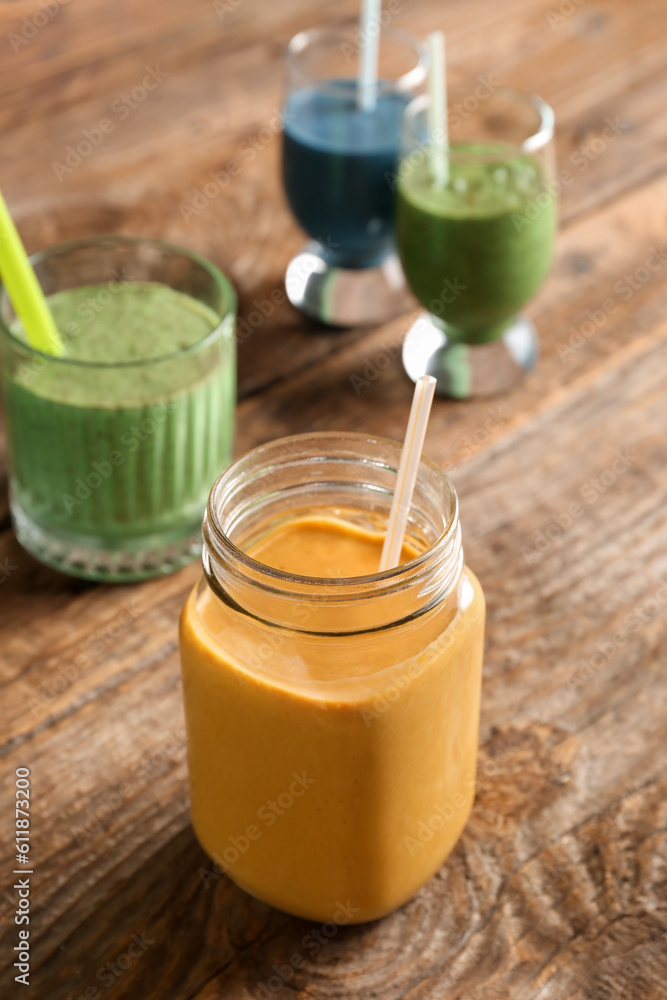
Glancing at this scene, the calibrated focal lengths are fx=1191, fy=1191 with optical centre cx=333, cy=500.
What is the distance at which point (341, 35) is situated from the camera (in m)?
1.36

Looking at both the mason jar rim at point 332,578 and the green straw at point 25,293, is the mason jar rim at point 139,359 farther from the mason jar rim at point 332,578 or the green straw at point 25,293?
the mason jar rim at point 332,578

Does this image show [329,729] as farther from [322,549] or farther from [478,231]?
[478,231]

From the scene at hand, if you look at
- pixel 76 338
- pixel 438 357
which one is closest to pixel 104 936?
pixel 76 338

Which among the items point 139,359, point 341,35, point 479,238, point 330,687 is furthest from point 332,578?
point 341,35

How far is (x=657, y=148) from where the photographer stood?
1.54 metres

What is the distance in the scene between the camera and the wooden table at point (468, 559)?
0.77 metres

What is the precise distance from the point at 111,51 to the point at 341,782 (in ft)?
4.22

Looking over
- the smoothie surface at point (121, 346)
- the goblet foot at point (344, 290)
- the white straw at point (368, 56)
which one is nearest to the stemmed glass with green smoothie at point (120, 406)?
the smoothie surface at point (121, 346)

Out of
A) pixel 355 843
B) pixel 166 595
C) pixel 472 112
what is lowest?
pixel 166 595

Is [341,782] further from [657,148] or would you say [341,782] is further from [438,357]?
[657,148]

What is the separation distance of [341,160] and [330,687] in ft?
2.61

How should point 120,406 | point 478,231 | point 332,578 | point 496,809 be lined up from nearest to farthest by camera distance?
point 332,578, point 496,809, point 120,406, point 478,231

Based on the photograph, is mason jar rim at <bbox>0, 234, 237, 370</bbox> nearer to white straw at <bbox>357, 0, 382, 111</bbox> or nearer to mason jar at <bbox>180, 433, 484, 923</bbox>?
mason jar at <bbox>180, 433, 484, 923</bbox>

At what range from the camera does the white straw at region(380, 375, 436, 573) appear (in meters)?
0.65
